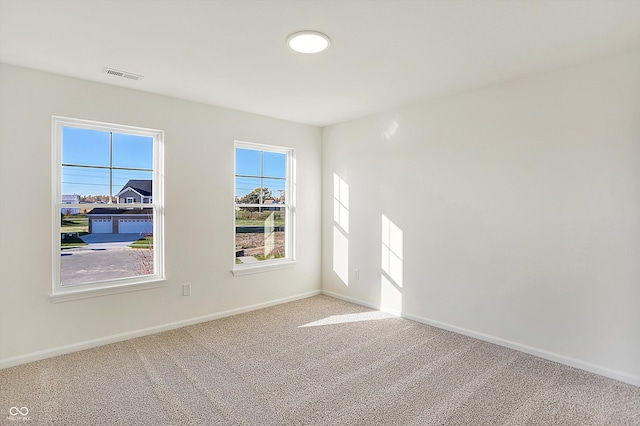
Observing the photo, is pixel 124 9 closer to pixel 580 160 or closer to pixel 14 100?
pixel 14 100

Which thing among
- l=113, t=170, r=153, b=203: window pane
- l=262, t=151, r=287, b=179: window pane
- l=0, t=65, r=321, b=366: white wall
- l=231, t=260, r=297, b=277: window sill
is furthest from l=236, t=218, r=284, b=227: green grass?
l=113, t=170, r=153, b=203: window pane

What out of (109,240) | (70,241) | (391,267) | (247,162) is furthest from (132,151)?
(391,267)

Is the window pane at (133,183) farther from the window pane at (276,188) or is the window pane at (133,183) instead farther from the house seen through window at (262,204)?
the window pane at (276,188)

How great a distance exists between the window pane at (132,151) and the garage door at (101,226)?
56 centimetres

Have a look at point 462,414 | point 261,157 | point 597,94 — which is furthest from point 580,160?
point 261,157

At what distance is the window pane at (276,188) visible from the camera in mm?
4670

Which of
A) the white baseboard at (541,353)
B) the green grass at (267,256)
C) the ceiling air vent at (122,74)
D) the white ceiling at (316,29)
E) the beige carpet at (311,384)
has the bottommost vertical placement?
the beige carpet at (311,384)

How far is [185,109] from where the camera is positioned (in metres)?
3.77

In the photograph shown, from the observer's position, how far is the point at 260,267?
14.6ft

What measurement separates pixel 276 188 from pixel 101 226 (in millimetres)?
2103

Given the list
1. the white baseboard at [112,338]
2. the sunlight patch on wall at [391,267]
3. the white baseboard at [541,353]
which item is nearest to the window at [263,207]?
the white baseboard at [112,338]

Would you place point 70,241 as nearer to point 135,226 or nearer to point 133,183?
point 135,226

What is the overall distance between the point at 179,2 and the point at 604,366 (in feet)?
12.7

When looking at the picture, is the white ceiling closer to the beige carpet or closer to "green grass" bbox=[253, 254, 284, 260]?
"green grass" bbox=[253, 254, 284, 260]
